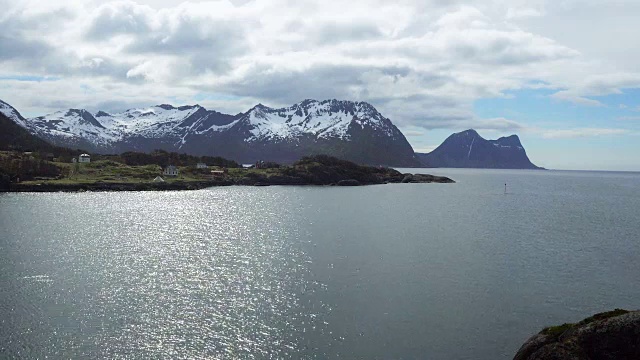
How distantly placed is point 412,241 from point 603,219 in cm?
5868

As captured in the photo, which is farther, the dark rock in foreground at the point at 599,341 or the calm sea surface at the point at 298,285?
the calm sea surface at the point at 298,285

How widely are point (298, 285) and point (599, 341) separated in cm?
2852

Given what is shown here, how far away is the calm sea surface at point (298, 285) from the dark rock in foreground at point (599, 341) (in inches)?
240

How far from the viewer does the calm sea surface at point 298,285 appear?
33562 millimetres

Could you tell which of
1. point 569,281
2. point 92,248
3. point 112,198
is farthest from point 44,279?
point 112,198

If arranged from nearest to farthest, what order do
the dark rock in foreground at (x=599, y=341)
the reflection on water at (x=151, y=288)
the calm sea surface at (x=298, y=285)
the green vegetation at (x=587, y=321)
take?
the dark rock in foreground at (x=599, y=341) < the green vegetation at (x=587, y=321) < the reflection on water at (x=151, y=288) < the calm sea surface at (x=298, y=285)

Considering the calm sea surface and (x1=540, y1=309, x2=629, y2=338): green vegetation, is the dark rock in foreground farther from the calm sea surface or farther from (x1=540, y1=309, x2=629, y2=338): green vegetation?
the calm sea surface

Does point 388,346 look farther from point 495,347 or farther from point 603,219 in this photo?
point 603,219

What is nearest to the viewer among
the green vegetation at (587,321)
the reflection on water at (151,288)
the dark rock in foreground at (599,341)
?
the dark rock in foreground at (599,341)

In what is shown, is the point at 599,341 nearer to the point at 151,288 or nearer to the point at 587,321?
the point at 587,321

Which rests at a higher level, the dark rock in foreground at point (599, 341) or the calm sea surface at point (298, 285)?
the dark rock in foreground at point (599, 341)

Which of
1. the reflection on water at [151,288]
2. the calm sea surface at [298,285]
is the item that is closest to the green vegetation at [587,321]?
the calm sea surface at [298,285]

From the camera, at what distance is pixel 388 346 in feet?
108

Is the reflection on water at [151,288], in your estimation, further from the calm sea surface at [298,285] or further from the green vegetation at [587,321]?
the green vegetation at [587,321]
